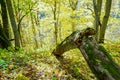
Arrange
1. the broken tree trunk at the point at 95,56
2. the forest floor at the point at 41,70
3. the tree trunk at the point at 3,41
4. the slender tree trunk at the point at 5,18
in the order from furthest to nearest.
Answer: the slender tree trunk at the point at 5,18 → the tree trunk at the point at 3,41 → the forest floor at the point at 41,70 → the broken tree trunk at the point at 95,56

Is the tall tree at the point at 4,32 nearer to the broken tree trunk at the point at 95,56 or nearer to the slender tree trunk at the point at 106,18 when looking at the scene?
the broken tree trunk at the point at 95,56

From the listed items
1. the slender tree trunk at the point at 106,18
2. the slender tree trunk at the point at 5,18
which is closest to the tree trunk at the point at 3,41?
the slender tree trunk at the point at 5,18

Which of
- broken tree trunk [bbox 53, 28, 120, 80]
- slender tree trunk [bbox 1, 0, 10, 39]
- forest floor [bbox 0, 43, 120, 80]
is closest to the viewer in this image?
broken tree trunk [bbox 53, 28, 120, 80]

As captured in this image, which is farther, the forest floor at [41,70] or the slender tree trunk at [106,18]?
the slender tree trunk at [106,18]

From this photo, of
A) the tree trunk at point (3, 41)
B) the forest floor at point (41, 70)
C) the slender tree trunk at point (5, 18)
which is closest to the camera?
the forest floor at point (41, 70)

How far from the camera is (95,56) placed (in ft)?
18.1

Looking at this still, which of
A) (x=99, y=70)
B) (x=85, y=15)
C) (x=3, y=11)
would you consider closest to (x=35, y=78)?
(x=99, y=70)

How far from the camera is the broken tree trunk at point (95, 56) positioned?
503 centimetres

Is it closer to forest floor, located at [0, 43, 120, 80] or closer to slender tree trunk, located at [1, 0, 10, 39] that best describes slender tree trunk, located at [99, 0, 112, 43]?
forest floor, located at [0, 43, 120, 80]

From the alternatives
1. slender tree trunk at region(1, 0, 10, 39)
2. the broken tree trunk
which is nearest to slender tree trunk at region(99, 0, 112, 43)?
slender tree trunk at region(1, 0, 10, 39)

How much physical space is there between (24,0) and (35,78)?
780 cm

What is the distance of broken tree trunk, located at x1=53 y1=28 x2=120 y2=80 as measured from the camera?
198 inches

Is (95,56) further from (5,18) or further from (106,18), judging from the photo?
(106,18)

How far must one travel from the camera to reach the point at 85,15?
65.8 ft
